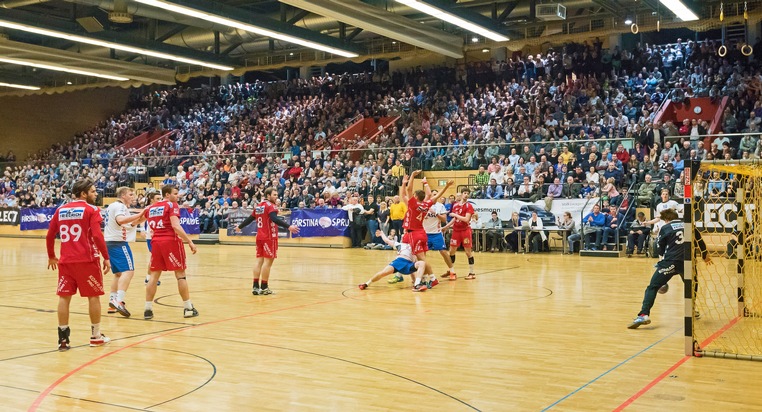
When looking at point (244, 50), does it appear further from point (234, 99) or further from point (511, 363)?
point (511, 363)

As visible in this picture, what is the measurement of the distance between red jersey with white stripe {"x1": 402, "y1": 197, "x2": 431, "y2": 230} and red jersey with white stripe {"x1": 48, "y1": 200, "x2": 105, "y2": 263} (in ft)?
20.0

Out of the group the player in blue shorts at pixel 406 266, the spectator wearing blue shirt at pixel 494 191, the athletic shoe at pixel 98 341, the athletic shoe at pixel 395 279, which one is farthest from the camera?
the spectator wearing blue shirt at pixel 494 191

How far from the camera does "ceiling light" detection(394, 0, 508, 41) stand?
19.6m

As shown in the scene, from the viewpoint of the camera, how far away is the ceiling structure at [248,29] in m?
22.5

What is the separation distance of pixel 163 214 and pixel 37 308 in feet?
8.70

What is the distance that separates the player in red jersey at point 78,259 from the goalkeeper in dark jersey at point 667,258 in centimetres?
594

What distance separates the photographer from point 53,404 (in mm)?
5441

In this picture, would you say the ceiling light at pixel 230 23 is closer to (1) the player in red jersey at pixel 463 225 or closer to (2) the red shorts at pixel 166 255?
(1) the player in red jersey at pixel 463 225

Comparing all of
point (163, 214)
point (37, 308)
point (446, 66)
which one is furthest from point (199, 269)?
point (446, 66)

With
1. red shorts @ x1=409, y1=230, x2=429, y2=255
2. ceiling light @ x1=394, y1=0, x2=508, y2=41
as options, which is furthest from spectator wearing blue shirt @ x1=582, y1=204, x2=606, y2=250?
red shorts @ x1=409, y1=230, x2=429, y2=255

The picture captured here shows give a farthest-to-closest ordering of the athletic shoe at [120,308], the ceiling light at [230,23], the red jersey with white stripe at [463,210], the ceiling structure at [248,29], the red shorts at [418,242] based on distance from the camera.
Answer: the ceiling structure at [248,29], the ceiling light at [230,23], the red jersey with white stripe at [463,210], the red shorts at [418,242], the athletic shoe at [120,308]

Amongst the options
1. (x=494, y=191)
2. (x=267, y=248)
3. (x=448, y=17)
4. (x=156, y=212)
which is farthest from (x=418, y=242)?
(x=448, y=17)

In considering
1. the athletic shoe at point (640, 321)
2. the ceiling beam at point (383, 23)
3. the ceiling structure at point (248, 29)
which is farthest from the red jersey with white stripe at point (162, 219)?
the ceiling structure at point (248, 29)

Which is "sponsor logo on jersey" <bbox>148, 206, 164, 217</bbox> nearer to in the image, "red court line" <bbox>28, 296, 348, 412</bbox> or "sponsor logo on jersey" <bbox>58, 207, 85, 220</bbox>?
"red court line" <bbox>28, 296, 348, 412</bbox>
